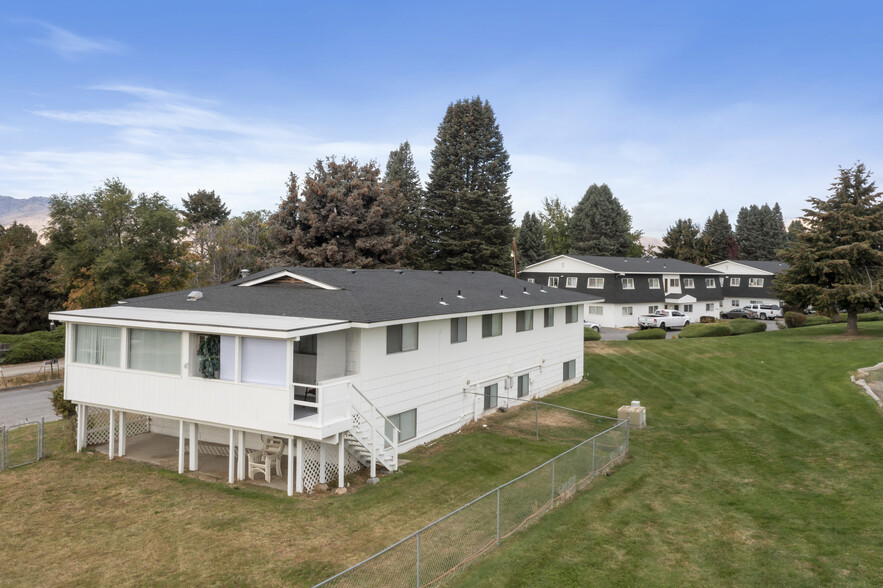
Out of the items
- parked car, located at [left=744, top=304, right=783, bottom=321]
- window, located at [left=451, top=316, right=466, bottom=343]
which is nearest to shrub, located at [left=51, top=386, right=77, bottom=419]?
window, located at [left=451, top=316, right=466, bottom=343]

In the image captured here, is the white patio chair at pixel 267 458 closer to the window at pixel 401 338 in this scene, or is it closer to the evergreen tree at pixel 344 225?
the window at pixel 401 338

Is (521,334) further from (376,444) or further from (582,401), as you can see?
(376,444)

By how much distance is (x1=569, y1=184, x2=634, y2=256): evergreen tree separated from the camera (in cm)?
9225

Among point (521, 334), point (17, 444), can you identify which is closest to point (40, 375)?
point (17, 444)

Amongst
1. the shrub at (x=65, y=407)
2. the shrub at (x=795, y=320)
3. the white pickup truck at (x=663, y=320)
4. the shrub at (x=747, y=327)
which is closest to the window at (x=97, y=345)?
the shrub at (x=65, y=407)

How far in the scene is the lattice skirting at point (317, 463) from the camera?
1612cm

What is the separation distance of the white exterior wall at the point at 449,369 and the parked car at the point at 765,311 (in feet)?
143

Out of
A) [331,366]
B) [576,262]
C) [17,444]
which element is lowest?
[17,444]

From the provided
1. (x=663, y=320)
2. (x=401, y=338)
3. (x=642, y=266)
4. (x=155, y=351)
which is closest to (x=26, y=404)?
(x=155, y=351)

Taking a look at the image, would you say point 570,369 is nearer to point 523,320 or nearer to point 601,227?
point 523,320

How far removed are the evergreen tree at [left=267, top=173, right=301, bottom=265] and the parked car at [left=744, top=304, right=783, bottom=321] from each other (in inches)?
2003

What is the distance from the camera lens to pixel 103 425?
20.9 m

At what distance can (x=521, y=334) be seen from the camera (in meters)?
27.1

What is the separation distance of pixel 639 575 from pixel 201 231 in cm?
Result: 4701
